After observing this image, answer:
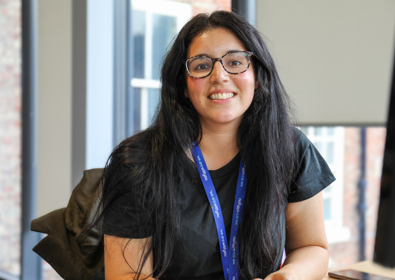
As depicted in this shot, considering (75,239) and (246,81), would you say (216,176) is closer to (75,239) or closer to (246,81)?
(246,81)

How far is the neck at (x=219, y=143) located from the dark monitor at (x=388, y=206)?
3.39 feet

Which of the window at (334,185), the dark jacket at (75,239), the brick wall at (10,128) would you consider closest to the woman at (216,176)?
the dark jacket at (75,239)

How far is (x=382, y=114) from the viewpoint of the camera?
153 centimetres

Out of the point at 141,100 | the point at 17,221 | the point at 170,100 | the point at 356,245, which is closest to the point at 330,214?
the point at 356,245

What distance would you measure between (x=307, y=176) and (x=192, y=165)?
1.31ft

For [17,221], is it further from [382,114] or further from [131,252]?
[382,114]

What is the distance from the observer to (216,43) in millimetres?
1470

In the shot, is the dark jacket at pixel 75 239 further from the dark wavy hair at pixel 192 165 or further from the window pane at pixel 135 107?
the window pane at pixel 135 107

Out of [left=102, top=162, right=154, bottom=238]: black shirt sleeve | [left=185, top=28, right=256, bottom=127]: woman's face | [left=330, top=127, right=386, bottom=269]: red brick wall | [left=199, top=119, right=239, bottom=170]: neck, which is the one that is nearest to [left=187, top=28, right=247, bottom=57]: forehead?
[left=185, top=28, right=256, bottom=127]: woman's face

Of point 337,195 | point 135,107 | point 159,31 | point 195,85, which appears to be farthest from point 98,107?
point 337,195

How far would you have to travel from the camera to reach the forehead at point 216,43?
1465mm

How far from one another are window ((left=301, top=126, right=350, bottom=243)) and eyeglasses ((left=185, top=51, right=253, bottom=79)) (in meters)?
1.49

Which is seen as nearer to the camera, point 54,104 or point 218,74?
point 218,74

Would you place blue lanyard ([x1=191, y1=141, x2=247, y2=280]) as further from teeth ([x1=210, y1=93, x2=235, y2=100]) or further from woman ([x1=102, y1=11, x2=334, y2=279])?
teeth ([x1=210, y1=93, x2=235, y2=100])
